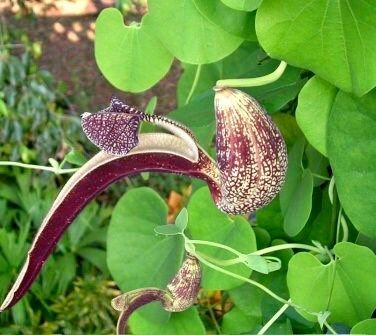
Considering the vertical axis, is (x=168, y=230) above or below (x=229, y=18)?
below

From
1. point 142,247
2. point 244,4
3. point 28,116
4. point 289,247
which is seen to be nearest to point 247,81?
point 244,4

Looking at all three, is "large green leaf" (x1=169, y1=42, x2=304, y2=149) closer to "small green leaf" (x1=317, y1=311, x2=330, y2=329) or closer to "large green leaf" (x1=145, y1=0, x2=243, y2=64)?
"large green leaf" (x1=145, y1=0, x2=243, y2=64)

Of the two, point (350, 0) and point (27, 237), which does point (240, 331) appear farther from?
point (27, 237)

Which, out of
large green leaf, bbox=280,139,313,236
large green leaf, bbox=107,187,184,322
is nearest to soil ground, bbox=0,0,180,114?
large green leaf, bbox=107,187,184,322

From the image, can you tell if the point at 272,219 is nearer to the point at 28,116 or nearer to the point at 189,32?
the point at 189,32

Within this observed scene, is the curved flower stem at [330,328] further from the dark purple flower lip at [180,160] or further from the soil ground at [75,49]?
the soil ground at [75,49]

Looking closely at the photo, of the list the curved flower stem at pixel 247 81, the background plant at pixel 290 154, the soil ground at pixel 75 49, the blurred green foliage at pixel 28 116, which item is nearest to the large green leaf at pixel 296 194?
the background plant at pixel 290 154

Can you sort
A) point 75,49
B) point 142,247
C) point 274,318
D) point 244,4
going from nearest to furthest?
point 244,4, point 274,318, point 142,247, point 75,49

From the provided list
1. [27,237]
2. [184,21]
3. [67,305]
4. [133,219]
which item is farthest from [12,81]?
[184,21]
